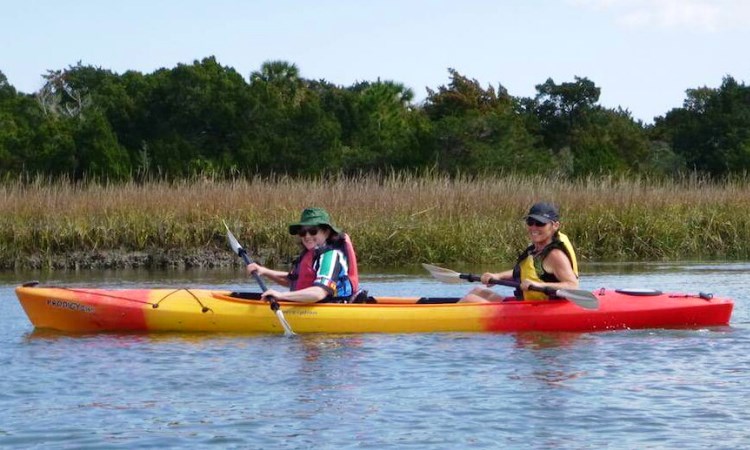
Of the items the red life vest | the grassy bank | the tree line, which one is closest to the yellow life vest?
the red life vest

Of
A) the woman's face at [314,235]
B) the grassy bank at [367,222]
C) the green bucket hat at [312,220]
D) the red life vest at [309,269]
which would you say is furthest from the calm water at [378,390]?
the grassy bank at [367,222]

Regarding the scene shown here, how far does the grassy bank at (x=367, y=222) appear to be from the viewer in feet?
53.4

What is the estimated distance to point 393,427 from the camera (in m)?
6.86

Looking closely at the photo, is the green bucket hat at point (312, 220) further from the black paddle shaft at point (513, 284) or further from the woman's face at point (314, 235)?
the black paddle shaft at point (513, 284)

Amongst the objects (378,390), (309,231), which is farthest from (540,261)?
(378,390)

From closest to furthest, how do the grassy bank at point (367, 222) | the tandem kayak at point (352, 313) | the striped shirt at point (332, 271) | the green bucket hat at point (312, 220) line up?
the green bucket hat at point (312, 220)
the striped shirt at point (332, 271)
the tandem kayak at point (352, 313)
the grassy bank at point (367, 222)

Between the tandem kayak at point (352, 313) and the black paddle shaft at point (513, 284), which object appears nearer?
the black paddle shaft at point (513, 284)

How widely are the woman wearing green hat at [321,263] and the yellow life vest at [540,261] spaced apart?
1.18 m

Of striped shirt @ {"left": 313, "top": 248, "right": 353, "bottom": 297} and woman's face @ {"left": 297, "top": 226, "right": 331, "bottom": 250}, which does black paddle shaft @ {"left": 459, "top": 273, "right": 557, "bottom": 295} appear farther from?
woman's face @ {"left": 297, "top": 226, "right": 331, "bottom": 250}

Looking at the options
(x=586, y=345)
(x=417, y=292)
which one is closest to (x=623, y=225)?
(x=417, y=292)

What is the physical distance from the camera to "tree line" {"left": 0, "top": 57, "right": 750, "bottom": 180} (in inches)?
1126

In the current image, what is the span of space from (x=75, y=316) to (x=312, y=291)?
1.82 m

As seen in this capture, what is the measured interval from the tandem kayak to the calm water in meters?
0.12

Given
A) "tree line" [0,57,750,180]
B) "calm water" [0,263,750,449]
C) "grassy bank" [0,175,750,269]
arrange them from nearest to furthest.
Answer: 1. "calm water" [0,263,750,449]
2. "grassy bank" [0,175,750,269]
3. "tree line" [0,57,750,180]
